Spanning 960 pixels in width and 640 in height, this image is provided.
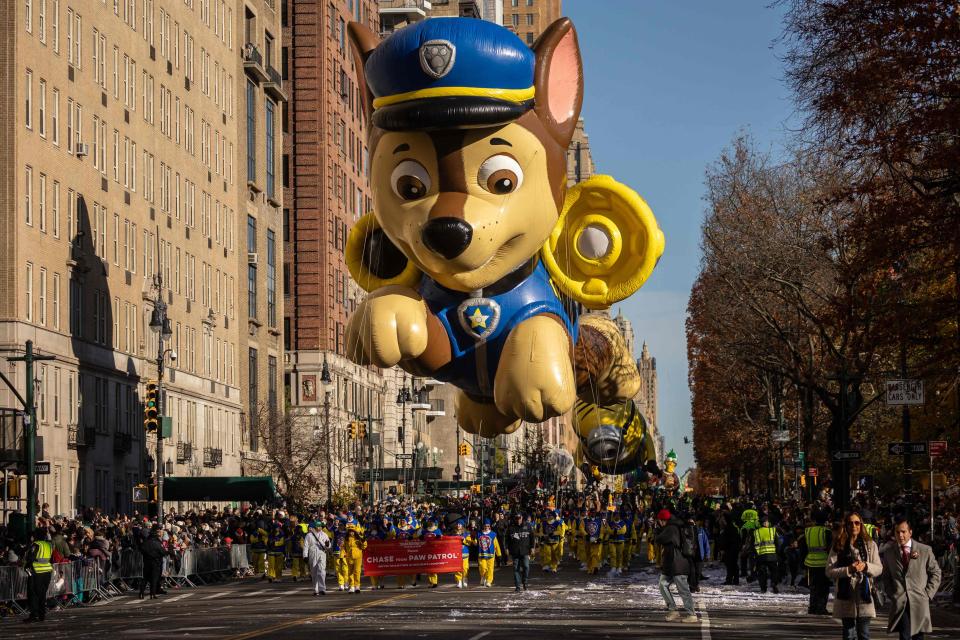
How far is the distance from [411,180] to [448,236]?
2.81 ft

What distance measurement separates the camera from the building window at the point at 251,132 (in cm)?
7631

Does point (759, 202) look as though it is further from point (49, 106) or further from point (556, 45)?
point (556, 45)

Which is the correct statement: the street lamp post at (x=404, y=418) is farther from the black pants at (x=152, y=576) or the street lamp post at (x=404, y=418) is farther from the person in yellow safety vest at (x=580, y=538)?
the black pants at (x=152, y=576)

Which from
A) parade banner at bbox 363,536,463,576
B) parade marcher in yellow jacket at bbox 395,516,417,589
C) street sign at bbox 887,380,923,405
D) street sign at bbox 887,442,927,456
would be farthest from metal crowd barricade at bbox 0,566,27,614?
street sign at bbox 887,380,923,405

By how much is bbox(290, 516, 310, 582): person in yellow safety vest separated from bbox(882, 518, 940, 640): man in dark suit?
71.5ft

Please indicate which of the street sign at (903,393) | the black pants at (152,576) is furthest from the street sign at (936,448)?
the black pants at (152,576)

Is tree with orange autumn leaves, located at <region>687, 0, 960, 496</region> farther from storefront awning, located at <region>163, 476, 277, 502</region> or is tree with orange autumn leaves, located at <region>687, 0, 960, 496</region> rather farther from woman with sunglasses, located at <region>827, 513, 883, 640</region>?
storefront awning, located at <region>163, 476, 277, 502</region>

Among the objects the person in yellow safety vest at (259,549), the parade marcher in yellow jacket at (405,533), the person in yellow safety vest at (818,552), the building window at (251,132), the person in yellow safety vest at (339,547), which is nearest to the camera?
the person in yellow safety vest at (818,552)

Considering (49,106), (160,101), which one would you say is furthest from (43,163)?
(160,101)

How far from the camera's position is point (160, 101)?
6159cm

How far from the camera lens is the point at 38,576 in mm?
27875

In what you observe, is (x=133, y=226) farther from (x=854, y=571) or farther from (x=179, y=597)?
(x=854, y=571)

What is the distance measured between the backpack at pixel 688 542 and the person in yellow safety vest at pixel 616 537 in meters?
8.31

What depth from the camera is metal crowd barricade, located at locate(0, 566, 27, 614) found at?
29186 millimetres
